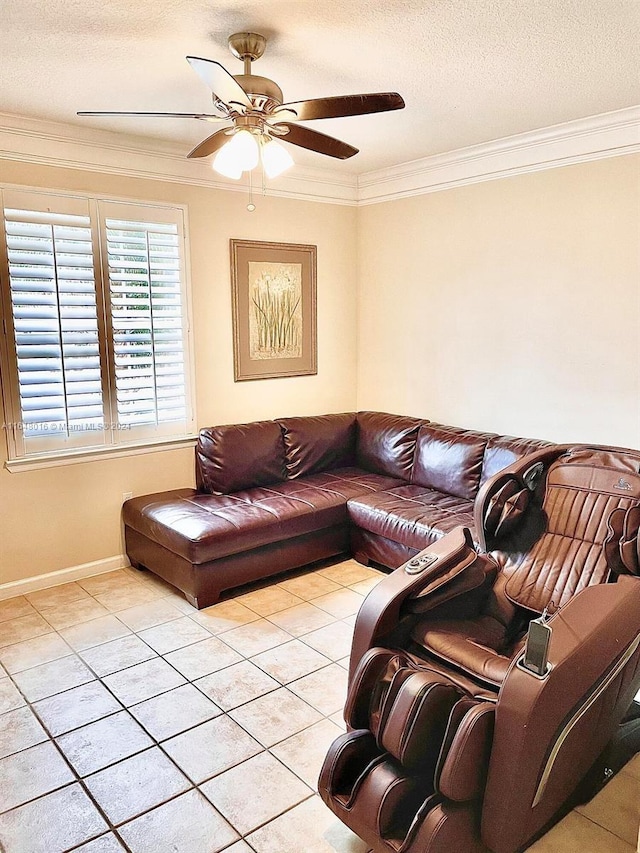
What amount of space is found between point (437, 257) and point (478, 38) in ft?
6.89

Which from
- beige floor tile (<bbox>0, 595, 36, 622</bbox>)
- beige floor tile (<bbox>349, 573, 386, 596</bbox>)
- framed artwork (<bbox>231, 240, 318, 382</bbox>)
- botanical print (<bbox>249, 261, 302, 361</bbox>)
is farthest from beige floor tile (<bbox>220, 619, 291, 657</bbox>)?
botanical print (<bbox>249, 261, 302, 361</bbox>)

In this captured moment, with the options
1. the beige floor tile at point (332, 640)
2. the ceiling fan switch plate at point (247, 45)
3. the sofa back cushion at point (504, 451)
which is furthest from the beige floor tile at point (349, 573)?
the ceiling fan switch plate at point (247, 45)

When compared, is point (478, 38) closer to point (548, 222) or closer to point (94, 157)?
point (548, 222)

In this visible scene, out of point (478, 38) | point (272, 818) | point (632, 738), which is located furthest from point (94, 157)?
point (632, 738)

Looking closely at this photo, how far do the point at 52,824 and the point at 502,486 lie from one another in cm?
202

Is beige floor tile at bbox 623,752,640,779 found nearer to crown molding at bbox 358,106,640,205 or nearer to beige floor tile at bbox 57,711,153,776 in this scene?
beige floor tile at bbox 57,711,153,776

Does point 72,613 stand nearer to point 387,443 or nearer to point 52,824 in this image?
point 52,824

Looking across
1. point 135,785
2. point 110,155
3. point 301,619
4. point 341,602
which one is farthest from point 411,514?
point 110,155

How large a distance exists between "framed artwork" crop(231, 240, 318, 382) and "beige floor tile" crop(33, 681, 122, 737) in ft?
7.70

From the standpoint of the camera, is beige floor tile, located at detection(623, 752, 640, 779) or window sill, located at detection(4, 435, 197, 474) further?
window sill, located at detection(4, 435, 197, 474)

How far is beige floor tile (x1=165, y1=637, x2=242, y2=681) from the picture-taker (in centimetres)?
288

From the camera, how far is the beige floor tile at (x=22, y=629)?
10.3 ft

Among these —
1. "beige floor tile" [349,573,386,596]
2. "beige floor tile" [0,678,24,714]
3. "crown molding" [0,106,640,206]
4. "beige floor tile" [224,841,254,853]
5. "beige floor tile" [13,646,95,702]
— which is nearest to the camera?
"beige floor tile" [224,841,254,853]

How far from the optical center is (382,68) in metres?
2.67
